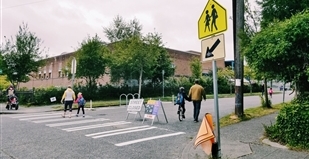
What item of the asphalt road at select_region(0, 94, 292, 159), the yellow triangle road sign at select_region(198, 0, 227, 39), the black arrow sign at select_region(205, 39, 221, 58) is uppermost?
the yellow triangle road sign at select_region(198, 0, 227, 39)

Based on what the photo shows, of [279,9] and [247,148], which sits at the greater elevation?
[279,9]

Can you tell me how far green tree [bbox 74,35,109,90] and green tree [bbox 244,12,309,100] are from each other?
22626mm

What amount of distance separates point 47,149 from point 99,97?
2278cm

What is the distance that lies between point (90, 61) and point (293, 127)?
2426 centimetres

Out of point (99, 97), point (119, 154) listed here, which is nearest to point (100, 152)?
point (119, 154)

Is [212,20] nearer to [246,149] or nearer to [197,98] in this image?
[246,149]

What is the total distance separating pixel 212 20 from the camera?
5.12m

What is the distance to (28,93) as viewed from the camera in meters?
24.6

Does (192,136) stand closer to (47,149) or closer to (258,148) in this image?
(258,148)

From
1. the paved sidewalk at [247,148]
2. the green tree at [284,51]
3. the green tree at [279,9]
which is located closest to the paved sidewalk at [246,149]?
the paved sidewalk at [247,148]

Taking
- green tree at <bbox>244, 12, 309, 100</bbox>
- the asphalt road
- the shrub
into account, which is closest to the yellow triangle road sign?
green tree at <bbox>244, 12, 309, 100</bbox>

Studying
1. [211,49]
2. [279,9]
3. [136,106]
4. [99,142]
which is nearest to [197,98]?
[136,106]

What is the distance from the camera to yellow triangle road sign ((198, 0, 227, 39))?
4891 millimetres

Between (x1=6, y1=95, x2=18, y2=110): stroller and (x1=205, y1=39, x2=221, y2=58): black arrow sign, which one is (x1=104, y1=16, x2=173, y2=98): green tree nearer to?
(x1=6, y1=95, x2=18, y2=110): stroller
